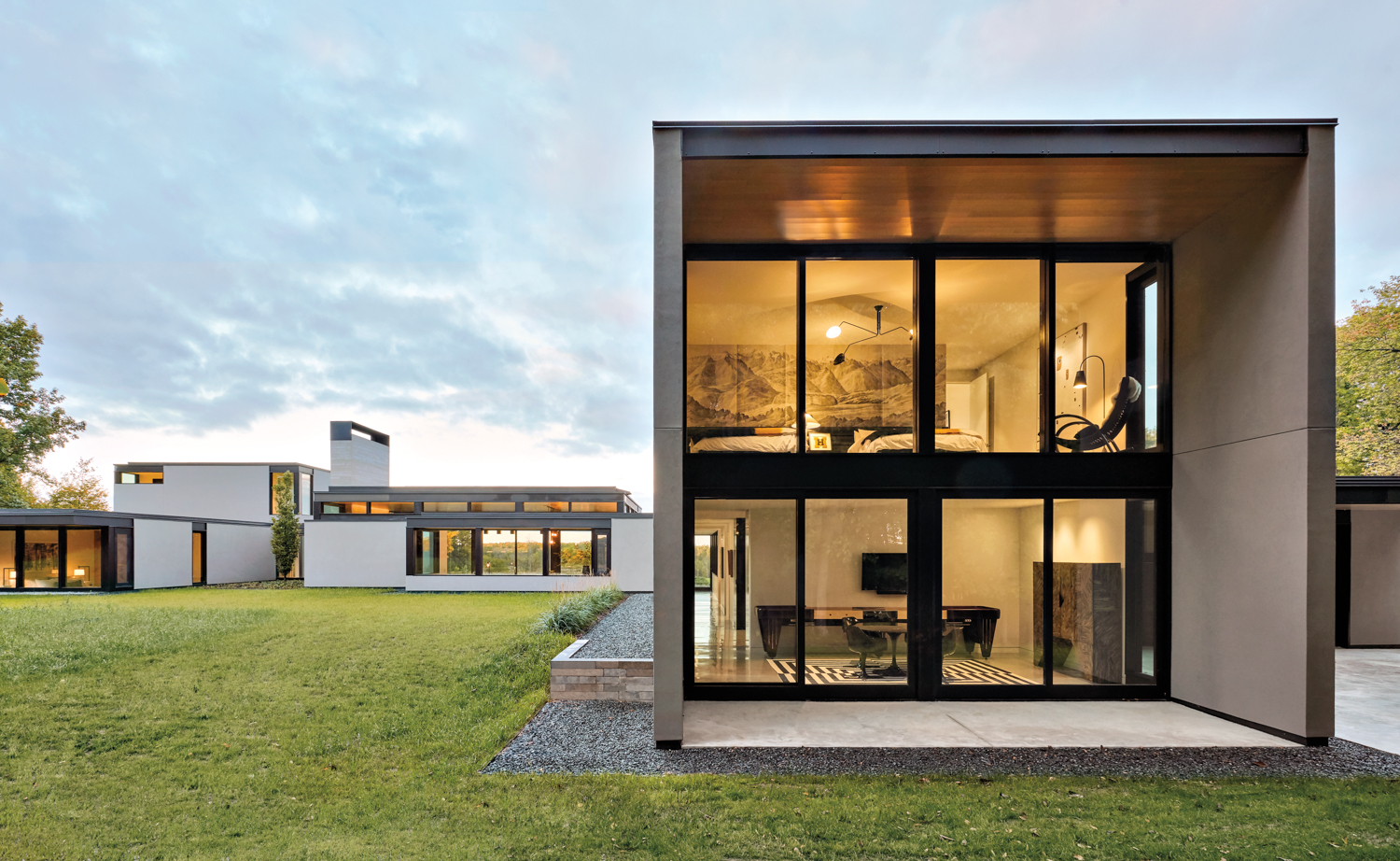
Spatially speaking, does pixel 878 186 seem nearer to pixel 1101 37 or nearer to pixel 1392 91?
pixel 1101 37

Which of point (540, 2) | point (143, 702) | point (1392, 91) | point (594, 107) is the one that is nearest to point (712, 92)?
point (594, 107)

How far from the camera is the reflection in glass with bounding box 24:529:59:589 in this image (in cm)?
2050

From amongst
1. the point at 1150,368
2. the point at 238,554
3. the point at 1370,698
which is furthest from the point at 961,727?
the point at 238,554

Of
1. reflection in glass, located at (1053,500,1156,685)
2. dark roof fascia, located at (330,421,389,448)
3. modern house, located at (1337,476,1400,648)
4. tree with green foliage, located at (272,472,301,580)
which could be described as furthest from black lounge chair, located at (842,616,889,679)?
tree with green foliage, located at (272,472,301,580)

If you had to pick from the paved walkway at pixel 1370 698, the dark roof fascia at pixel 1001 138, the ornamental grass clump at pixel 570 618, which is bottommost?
the ornamental grass clump at pixel 570 618

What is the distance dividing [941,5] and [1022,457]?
30.7 ft

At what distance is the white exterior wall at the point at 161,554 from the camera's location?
70.1ft

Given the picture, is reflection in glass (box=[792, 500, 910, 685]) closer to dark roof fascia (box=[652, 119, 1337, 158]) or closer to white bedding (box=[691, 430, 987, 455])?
white bedding (box=[691, 430, 987, 455])

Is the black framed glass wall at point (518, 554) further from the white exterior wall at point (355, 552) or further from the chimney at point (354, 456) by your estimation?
the chimney at point (354, 456)

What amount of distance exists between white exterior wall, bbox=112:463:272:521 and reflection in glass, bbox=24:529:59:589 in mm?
9629

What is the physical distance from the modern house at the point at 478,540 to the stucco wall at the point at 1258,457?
15914 mm

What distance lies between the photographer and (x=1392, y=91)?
56.6 feet

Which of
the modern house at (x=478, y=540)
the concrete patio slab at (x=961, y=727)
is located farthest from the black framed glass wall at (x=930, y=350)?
the modern house at (x=478, y=540)

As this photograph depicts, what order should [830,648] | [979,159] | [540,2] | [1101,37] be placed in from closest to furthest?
[979,159] < [830,648] < [1101,37] < [540,2]
